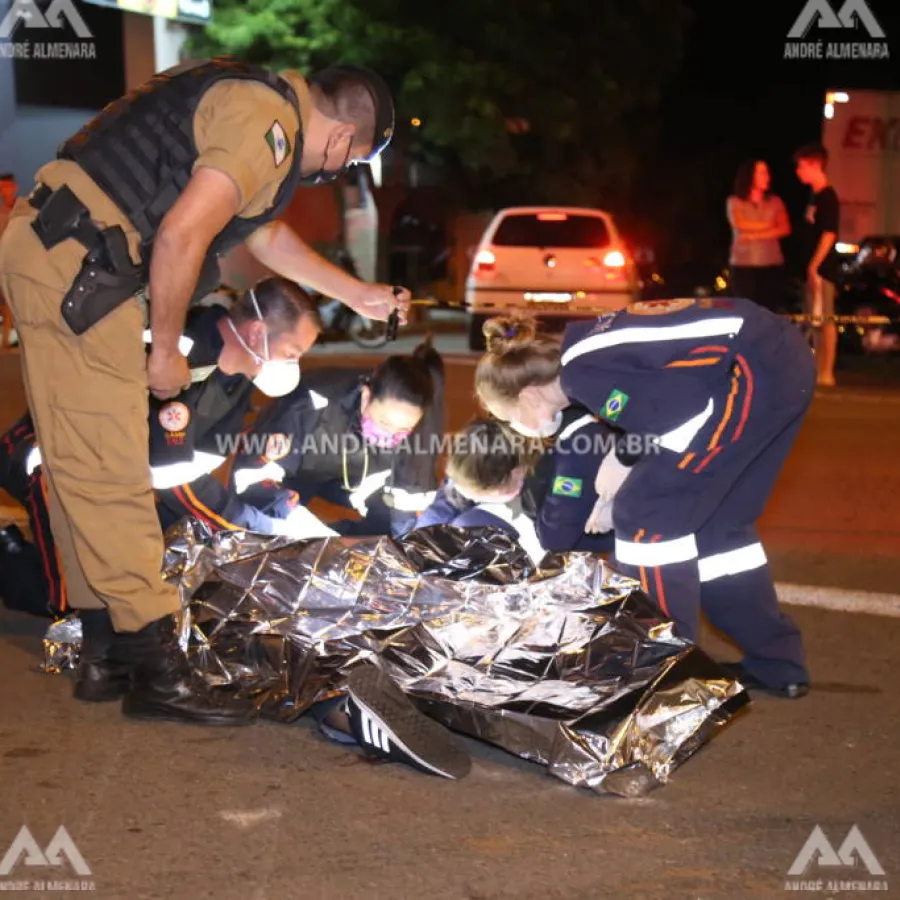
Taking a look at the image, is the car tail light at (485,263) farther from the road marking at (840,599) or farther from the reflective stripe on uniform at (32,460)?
the reflective stripe on uniform at (32,460)

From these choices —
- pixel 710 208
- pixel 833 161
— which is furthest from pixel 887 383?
pixel 710 208

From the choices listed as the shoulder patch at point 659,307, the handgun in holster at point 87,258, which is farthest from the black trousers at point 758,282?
the handgun in holster at point 87,258

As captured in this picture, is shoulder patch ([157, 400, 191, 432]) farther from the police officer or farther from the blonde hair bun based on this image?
the blonde hair bun

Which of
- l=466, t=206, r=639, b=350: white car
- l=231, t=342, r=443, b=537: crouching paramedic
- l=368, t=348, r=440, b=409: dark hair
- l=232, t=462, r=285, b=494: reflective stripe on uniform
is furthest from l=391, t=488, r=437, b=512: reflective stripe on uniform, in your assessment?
l=466, t=206, r=639, b=350: white car

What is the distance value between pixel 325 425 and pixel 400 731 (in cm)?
191

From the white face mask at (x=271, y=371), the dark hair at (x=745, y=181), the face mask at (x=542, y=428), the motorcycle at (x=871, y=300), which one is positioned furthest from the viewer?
the motorcycle at (x=871, y=300)

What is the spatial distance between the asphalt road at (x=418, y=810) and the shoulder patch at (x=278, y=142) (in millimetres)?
1462

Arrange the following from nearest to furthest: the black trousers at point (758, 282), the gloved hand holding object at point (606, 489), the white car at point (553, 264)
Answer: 1. the gloved hand holding object at point (606, 489)
2. the black trousers at point (758, 282)
3. the white car at point (553, 264)

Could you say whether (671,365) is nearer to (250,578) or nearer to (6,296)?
(250,578)

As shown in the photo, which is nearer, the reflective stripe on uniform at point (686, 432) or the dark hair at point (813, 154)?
the reflective stripe on uniform at point (686, 432)

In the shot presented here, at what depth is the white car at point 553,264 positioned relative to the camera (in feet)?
46.6

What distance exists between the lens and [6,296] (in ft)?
12.0

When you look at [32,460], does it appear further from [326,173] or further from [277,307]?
[326,173]

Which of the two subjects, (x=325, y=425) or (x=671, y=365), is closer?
(x=671, y=365)
